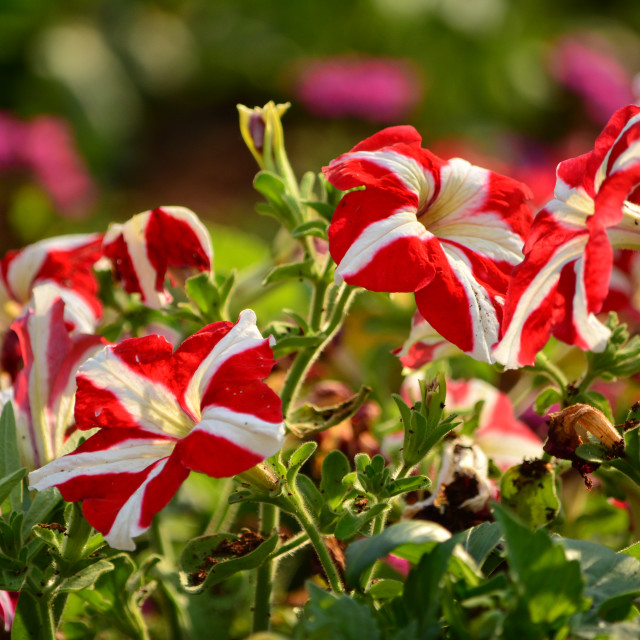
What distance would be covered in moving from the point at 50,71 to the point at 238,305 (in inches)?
168

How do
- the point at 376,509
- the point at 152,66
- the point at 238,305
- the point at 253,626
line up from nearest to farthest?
the point at 376,509 → the point at 253,626 → the point at 238,305 → the point at 152,66

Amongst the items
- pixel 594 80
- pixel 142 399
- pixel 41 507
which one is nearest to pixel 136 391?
pixel 142 399

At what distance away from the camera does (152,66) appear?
17.6ft

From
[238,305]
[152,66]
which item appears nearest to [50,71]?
[152,66]

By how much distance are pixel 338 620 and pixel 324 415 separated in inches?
9.4

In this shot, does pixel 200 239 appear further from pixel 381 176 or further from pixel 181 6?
pixel 181 6

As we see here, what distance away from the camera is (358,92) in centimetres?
346

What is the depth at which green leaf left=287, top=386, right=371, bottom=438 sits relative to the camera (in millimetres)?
695

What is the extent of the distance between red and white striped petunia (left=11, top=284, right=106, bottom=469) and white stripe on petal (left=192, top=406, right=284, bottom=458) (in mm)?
200

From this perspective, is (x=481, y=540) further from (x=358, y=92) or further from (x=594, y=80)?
(x=594, y=80)

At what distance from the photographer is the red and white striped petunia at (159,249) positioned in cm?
74

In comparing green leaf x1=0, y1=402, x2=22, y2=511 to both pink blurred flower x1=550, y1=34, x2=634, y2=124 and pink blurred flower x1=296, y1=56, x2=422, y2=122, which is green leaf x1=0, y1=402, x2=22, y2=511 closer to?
pink blurred flower x1=296, y1=56, x2=422, y2=122

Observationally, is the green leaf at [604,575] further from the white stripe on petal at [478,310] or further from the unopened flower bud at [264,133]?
the unopened flower bud at [264,133]

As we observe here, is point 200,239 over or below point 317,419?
over
